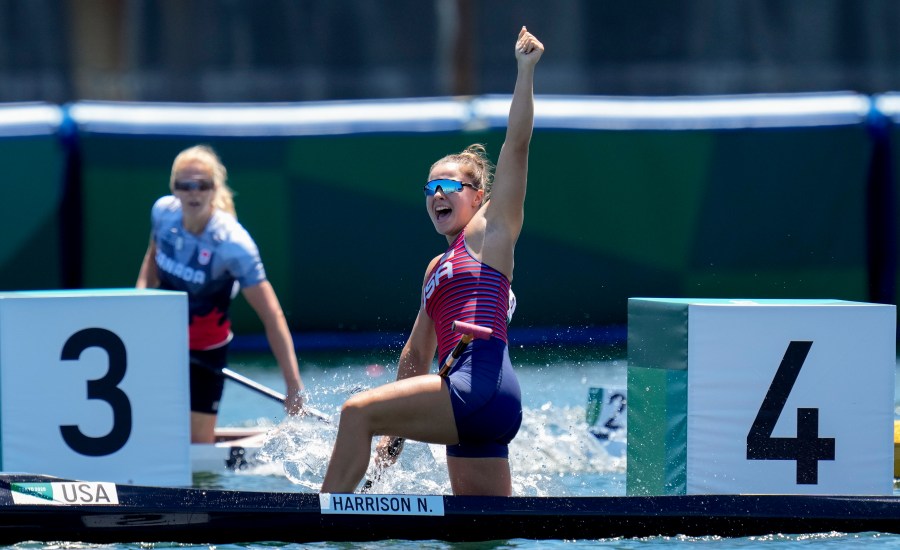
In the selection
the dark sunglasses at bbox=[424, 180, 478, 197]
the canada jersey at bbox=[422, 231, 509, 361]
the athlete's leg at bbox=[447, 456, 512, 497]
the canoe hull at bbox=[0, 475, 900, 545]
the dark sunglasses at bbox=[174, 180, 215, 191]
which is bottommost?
the canoe hull at bbox=[0, 475, 900, 545]

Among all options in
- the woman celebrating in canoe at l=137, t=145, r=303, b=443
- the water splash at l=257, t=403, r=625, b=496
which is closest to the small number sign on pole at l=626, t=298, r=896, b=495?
the water splash at l=257, t=403, r=625, b=496

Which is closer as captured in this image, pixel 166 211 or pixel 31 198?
pixel 166 211

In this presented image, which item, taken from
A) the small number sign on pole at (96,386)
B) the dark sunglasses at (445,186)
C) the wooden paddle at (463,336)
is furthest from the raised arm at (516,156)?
the small number sign on pole at (96,386)

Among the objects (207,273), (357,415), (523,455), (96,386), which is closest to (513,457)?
(523,455)

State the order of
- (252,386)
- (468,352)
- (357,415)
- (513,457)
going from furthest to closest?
1. (252,386)
2. (513,457)
3. (468,352)
4. (357,415)

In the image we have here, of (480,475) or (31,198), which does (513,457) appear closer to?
(480,475)

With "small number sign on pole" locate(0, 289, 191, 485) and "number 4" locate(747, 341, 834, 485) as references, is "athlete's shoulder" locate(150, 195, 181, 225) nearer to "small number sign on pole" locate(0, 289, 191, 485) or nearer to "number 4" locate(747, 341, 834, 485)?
"small number sign on pole" locate(0, 289, 191, 485)

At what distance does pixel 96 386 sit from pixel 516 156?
2.11 m

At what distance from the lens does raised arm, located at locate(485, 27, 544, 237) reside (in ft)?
16.6

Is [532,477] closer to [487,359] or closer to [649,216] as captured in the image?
[487,359]

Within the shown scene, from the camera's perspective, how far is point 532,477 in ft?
21.6

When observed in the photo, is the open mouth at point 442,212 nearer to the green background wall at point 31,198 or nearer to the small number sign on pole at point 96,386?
the small number sign on pole at point 96,386

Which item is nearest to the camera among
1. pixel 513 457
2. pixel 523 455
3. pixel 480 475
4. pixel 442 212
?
pixel 480 475

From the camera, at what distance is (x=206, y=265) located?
7.13 meters
